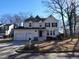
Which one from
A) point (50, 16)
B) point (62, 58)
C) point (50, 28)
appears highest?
point (50, 16)

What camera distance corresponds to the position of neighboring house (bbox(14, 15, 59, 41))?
44625 mm

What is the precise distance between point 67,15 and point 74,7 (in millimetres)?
2613

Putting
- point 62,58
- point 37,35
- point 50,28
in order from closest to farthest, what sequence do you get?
point 62,58 → point 37,35 → point 50,28

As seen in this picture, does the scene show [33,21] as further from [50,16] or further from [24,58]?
[24,58]

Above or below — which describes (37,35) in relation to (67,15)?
below

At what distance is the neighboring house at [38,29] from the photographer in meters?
44.6

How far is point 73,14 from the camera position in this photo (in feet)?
154

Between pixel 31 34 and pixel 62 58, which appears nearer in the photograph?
pixel 62 58

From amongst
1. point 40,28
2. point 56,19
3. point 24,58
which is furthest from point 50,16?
point 24,58

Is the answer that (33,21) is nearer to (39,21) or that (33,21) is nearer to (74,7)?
(39,21)

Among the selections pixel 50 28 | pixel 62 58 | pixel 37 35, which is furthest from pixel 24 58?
pixel 50 28

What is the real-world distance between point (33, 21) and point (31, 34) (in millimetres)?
5704

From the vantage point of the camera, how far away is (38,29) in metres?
45.0

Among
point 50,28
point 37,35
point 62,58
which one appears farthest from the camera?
point 50,28
